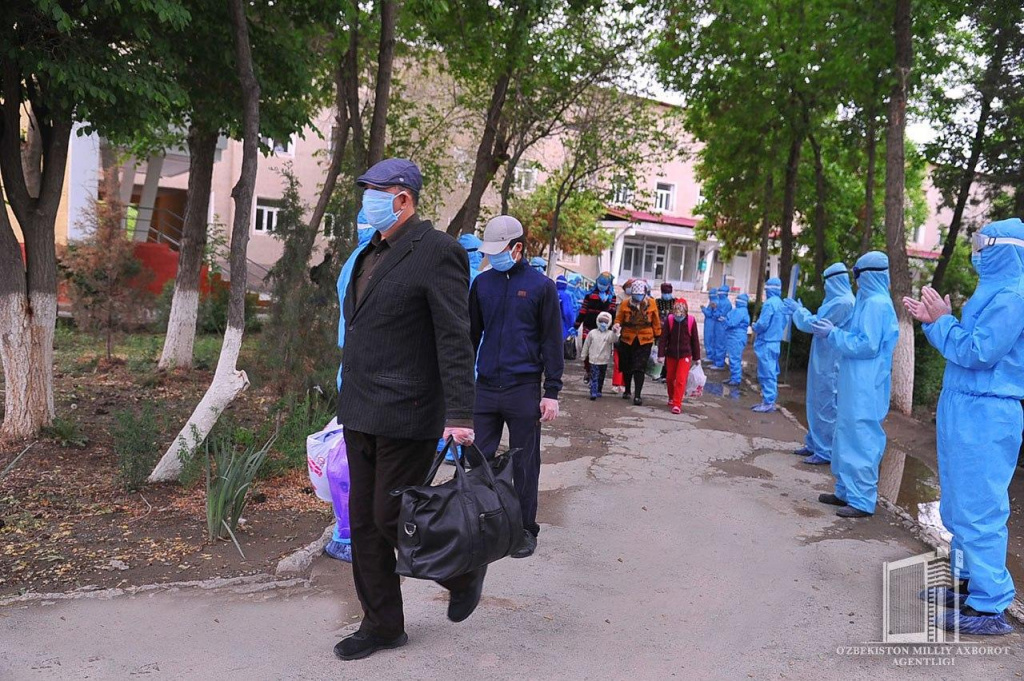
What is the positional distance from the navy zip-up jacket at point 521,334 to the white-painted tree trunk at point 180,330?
8.23 metres

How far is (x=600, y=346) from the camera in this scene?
12.5m

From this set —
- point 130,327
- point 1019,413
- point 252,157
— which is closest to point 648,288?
point 252,157

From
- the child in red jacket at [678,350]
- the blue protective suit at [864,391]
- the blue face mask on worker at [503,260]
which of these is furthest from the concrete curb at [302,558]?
the child in red jacket at [678,350]

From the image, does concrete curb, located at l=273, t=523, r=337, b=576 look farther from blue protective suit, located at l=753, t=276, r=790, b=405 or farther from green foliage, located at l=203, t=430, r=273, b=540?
blue protective suit, located at l=753, t=276, r=790, b=405

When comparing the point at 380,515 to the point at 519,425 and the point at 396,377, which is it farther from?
the point at 519,425

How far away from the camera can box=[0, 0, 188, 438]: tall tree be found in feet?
21.9

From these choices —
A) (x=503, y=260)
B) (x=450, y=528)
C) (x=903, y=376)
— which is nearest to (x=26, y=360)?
(x=503, y=260)

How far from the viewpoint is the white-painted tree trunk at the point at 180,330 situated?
488 inches

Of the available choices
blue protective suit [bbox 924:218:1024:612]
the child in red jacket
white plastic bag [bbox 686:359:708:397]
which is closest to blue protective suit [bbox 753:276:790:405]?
white plastic bag [bbox 686:359:708:397]

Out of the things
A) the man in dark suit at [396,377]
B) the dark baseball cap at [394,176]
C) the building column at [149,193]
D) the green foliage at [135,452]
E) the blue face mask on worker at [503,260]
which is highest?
the building column at [149,193]

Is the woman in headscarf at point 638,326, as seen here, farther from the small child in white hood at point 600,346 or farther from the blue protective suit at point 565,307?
the blue protective suit at point 565,307

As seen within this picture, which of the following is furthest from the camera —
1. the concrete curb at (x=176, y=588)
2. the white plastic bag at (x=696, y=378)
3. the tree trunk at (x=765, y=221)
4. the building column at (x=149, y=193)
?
the tree trunk at (x=765, y=221)

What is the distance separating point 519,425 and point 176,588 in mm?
2166

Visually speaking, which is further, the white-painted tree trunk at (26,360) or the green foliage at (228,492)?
the white-painted tree trunk at (26,360)
